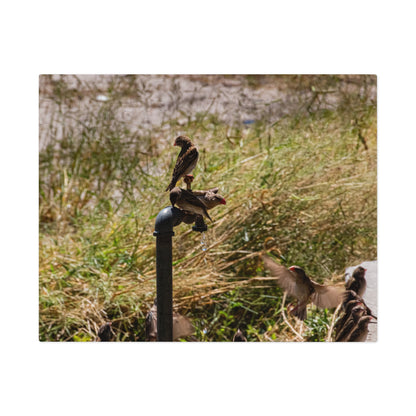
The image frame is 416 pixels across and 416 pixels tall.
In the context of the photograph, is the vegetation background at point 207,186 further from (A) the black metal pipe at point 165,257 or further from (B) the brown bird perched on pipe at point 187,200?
(B) the brown bird perched on pipe at point 187,200

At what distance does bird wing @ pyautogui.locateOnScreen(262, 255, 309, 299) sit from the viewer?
264 cm

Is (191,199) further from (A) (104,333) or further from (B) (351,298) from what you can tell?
(B) (351,298)

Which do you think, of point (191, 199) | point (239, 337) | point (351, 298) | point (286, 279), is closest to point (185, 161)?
point (191, 199)

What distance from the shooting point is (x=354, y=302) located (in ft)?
9.02

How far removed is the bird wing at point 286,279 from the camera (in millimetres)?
2641

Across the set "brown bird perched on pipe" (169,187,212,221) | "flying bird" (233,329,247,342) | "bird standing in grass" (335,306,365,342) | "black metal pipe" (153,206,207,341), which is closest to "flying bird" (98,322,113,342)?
"black metal pipe" (153,206,207,341)

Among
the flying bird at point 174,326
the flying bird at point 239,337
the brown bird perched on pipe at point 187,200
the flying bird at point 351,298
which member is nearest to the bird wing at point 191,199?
the brown bird perched on pipe at point 187,200

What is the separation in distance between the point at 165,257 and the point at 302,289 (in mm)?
721

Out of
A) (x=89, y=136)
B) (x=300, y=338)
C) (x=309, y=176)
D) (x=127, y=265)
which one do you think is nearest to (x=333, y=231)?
(x=309, y=176)

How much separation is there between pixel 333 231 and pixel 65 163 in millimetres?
1395

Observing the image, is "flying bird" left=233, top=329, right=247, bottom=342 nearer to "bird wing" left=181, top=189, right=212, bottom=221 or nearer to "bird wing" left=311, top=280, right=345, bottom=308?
"bird wing" left=311, top=280, right=345, bottom=308

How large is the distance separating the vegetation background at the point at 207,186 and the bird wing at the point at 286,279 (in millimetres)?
112

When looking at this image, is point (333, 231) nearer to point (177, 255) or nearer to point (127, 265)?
point (177, 255)

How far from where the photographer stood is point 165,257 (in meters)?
2.24
